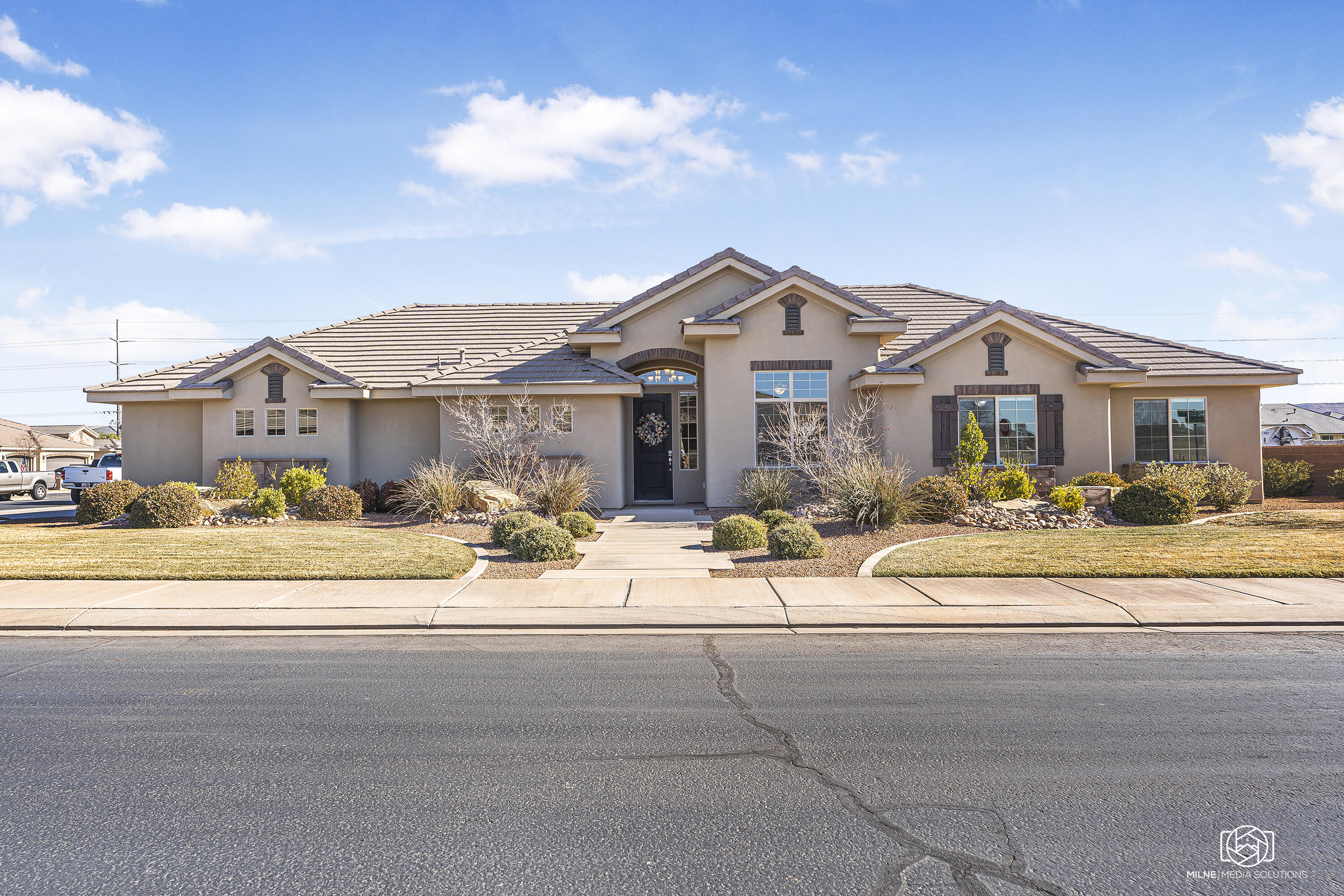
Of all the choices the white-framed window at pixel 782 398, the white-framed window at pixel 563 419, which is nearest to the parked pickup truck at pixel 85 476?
the white-framed window at pixel 563 419

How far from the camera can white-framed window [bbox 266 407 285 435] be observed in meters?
19.8

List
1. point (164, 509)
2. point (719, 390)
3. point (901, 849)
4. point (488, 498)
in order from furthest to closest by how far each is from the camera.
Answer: point (719, 390) → point (488, 498) → point (164, 509) → point (901, 849)

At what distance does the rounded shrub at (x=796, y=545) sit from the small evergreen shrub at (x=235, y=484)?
43.3 feet

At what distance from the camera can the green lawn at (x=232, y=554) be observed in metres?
11.1

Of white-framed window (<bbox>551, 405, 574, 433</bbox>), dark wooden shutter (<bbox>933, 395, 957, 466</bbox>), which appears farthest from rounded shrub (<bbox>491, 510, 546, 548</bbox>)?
dark wooden shutter (<bbox>933, 395, 957, 466</bbox>)

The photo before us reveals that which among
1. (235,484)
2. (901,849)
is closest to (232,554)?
(235,484)

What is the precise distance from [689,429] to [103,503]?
13.6 meters

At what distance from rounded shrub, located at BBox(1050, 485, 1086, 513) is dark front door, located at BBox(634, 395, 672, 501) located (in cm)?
924

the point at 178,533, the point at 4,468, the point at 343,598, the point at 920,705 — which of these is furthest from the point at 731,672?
the point at 4,468

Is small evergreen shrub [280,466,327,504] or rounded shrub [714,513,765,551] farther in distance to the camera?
small evergreen shrub [280,466,327,504]

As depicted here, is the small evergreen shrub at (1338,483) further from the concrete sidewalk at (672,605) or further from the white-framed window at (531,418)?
the white-framed window at (531,418)

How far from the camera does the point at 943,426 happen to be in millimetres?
18484

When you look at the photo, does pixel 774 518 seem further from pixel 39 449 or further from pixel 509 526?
pixel 39 449

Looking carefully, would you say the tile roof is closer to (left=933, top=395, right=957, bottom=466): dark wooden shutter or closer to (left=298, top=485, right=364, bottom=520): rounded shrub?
(left=933, top=395, right=957, bottom=466): dark wooden shutter
